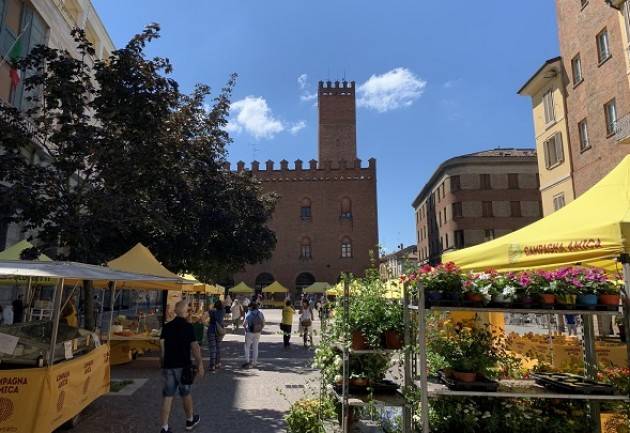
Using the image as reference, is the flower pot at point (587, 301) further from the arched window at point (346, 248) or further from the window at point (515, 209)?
the arched window at point (346, 248)

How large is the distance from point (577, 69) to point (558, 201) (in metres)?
6.50

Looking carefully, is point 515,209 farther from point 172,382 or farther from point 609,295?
point 172,382

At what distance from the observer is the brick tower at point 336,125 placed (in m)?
65.4

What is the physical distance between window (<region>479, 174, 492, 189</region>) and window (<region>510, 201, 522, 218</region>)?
9.11 ft

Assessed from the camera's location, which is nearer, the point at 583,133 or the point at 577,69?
the point at 583,133

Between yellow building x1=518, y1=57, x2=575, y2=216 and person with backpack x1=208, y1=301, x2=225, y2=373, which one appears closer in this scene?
person with backpack x1=208, y1=301, x2=225, y2=373

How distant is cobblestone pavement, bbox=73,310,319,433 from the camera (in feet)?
22.6

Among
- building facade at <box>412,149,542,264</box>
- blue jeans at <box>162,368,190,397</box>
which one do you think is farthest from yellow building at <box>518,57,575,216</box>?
blue jeans at <box>162,368,190,397</box>

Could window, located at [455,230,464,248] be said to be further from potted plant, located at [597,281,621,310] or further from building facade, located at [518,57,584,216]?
potted plant, located at [597,281,621,310]

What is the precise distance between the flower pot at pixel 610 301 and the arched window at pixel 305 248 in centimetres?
5196

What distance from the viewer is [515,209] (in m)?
46.5

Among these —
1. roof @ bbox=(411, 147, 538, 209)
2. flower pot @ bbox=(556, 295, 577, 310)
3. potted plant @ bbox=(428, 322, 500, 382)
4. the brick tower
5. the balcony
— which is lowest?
potted plant @ bbox=(428, 322, 500, 382)

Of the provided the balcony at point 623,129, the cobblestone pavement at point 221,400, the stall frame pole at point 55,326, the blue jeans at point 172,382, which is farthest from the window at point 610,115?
the stall frame pole at point 55,326

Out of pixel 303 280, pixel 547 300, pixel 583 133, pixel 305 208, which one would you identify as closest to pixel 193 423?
pixel 547 300
